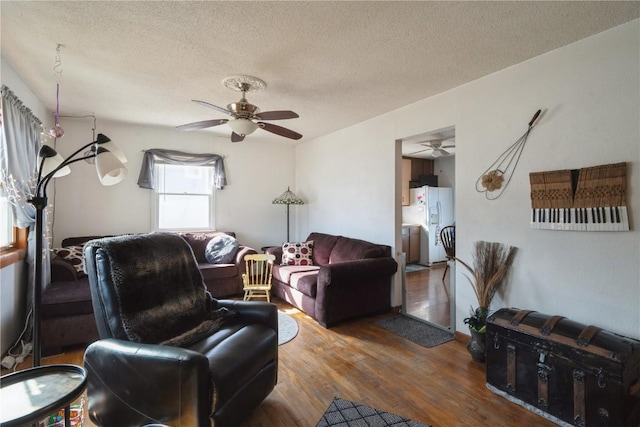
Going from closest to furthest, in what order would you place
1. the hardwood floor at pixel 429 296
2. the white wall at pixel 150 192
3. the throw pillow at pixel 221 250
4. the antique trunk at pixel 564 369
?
the antique trunk at pixel 564 369 < the hardwood floor at pixel 429 296 < the white wall at pixel 150 192 < the throw pillow at pixel 221 250

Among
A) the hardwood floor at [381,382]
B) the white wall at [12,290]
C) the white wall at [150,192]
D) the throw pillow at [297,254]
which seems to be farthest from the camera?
the throw pillow at [297,254]

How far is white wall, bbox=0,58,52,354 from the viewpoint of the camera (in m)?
2.52

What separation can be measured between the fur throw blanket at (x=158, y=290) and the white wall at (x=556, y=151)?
2361 millimetres

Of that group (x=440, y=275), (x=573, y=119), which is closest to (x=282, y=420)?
(x=573, y=119)

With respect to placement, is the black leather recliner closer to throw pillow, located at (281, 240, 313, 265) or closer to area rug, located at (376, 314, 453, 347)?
area rug, located at (376, 314, 453, 347)

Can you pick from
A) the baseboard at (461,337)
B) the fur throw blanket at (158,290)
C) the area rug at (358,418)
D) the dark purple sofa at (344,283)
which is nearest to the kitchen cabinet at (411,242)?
the dark purple sofa at (344,283)

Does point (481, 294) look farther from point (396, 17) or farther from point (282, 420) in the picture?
point (396, 17)

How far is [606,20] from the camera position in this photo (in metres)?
2.00

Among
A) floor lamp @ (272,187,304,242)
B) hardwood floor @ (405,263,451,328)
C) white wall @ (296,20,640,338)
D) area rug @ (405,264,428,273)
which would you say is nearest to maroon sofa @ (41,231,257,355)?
floor lamp @ (272,187,304,242)

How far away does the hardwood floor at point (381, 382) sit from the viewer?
200cm

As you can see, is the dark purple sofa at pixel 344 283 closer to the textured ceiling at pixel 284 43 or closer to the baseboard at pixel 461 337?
the baseboard at pixel 461 337

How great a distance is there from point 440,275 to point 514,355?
373 centimetres

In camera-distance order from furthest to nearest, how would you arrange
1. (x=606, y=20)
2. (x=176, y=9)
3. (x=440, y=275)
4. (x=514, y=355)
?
(x=440, y=275), (x=514, y=355), (x=606, y=20), (x=176, y=9)

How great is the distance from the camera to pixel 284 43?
87.9 inches
